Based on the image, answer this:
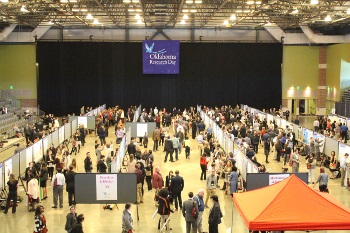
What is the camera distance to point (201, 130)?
92.2 ft

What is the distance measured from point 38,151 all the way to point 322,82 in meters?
31.7

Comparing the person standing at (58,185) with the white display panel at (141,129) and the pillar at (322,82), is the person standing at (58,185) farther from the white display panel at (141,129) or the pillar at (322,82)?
the pillar at (322,82)

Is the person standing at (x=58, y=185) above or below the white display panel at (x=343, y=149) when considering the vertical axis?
below

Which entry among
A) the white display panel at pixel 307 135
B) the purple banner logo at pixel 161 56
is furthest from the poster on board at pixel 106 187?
the purple banner logo at pixel 161 56

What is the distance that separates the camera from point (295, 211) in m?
8.72

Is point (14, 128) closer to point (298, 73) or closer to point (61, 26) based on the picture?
point (61, 26)

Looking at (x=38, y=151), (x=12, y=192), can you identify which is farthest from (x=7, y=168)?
(x=38, y=151)

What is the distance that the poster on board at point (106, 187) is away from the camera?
43.3 feet

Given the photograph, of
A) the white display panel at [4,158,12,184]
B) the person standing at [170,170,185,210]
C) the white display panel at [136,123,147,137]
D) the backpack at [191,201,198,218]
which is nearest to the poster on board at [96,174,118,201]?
the person standing at [170,170,185,210]

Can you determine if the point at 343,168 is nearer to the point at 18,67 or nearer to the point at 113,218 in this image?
the point at 113,218

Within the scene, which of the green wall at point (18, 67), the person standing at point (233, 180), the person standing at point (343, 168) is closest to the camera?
the person standing at point (233, 180)

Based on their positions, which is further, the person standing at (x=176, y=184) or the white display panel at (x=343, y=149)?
the white display panel at (x=343, y=149)

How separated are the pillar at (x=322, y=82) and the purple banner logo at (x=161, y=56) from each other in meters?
13.3

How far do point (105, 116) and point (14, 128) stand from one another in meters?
5.84
